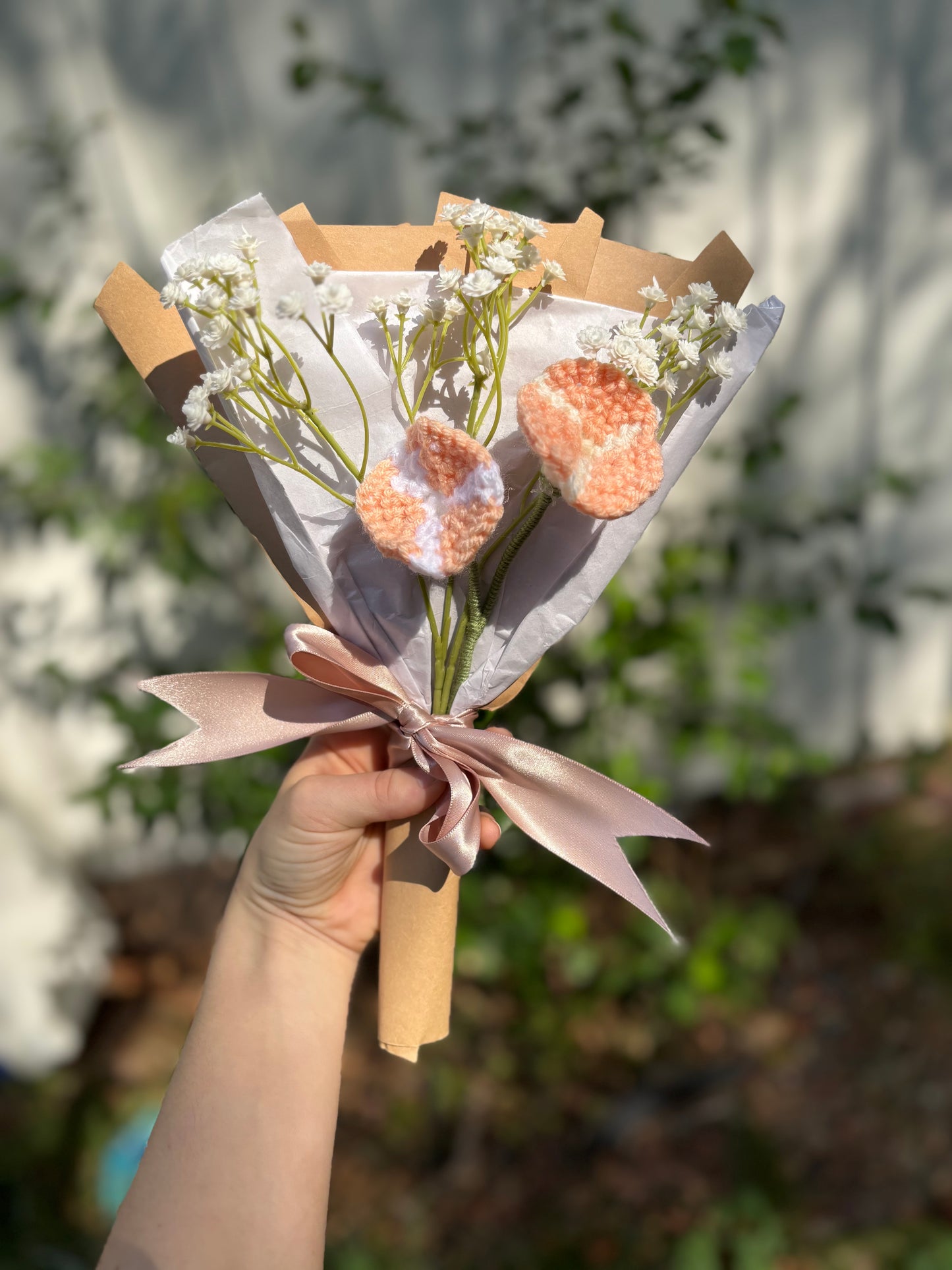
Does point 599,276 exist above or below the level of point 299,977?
above

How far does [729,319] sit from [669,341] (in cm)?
5

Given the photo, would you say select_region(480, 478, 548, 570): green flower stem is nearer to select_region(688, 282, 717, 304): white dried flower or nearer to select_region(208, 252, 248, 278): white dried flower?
select_region(688, 282, 717, 304): white dried flower

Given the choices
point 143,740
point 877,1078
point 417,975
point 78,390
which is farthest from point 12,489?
point 877,1078

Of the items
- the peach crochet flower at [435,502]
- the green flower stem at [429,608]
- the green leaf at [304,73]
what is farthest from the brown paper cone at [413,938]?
the green leaf at [304,73]

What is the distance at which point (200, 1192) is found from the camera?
92cm

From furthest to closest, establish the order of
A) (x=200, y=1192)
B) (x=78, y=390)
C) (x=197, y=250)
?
(x=78, y=390) < (x=200, y=1192) < (x=197, y=250)

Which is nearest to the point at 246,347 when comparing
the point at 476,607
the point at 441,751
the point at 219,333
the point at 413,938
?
the point at 219,333

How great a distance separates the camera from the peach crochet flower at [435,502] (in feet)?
2.51

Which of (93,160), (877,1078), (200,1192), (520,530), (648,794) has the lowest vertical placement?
(877,1078)

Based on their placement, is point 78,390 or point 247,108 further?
point 78,390

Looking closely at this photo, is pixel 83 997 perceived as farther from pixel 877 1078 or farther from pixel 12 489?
pixel 877 1078

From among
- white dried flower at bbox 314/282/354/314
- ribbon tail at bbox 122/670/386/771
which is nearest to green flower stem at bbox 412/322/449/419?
white dried flower at bbox 314/282/354/314

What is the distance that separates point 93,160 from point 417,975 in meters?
1.76

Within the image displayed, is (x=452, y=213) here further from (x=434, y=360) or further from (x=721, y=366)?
(x=721, y=366)
